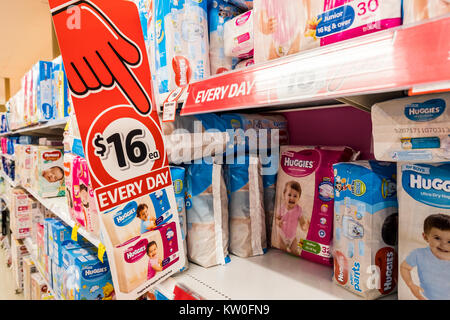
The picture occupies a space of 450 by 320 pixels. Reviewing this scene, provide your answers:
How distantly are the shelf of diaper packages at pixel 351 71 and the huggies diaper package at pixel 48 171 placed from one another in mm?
1670

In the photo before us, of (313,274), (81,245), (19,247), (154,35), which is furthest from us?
(19,247)

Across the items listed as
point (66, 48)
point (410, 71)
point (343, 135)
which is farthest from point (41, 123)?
point (410, 71)

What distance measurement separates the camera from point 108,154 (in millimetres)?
742

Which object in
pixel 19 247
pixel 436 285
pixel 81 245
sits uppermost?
pixel 436 285

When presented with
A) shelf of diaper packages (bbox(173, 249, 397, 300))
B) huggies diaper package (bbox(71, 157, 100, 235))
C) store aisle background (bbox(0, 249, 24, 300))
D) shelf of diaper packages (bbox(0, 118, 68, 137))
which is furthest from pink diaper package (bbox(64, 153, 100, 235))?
store aisle background (bbox(0, 249, 24, 300))

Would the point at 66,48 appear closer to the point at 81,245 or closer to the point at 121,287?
the point at 121,287

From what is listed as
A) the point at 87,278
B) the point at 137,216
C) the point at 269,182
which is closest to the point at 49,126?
the point at 87,278

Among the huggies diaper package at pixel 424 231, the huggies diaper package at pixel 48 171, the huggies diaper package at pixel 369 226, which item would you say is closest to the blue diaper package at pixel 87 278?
the huggies diaper package at pixel 48 171

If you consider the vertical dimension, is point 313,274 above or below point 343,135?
below

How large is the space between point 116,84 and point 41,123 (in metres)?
1.56

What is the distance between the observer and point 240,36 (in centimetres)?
96

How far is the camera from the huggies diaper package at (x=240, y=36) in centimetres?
94

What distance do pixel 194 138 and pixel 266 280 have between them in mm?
512

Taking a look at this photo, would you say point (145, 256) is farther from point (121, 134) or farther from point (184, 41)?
point (184, 41)
